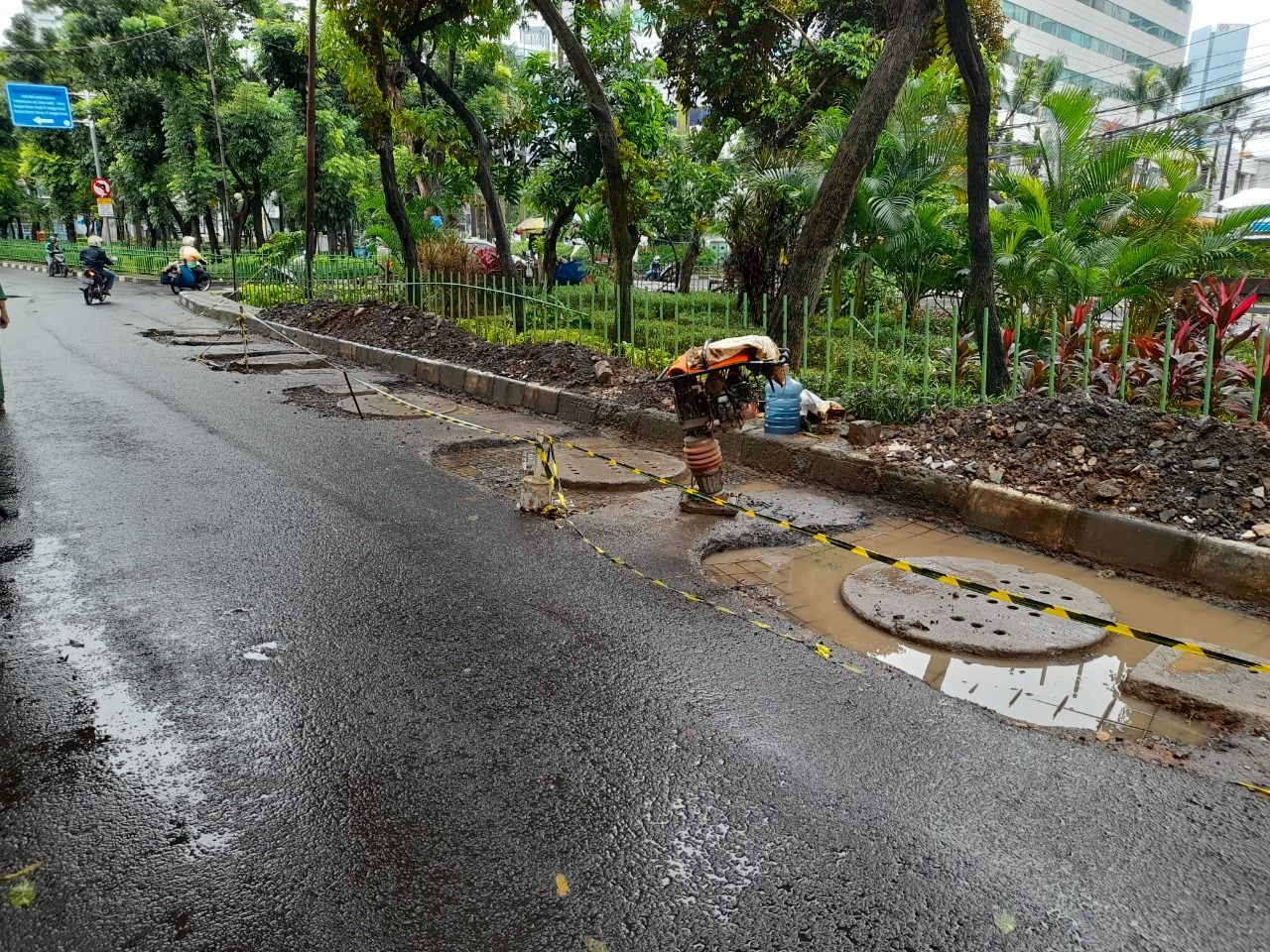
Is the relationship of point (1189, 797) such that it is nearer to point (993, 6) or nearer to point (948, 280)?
point (948, 280)

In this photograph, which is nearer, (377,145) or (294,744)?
(294,744)

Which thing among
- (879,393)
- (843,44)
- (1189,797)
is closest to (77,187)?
(843,44)

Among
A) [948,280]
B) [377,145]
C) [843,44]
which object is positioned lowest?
[948,280]

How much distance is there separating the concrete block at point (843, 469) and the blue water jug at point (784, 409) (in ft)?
1.22

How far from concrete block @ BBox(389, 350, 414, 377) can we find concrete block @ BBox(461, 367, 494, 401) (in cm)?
144

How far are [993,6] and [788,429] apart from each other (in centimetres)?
1492

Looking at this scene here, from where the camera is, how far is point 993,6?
17.0 meters

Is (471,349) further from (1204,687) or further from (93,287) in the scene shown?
(93,287)

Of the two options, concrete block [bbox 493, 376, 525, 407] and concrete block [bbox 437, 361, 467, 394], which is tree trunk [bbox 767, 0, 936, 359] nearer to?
concrete block [bbox 493, 376, 525, 407]

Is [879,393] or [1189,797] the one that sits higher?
[879,393]

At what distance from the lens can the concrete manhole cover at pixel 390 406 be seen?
8484 mm

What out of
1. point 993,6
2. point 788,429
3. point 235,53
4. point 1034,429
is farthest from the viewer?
point 235,53

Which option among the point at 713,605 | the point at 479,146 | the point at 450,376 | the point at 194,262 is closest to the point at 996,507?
the point at 713,605

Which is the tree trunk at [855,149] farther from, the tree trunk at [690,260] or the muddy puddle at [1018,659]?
the tree trunk at [690,260]
